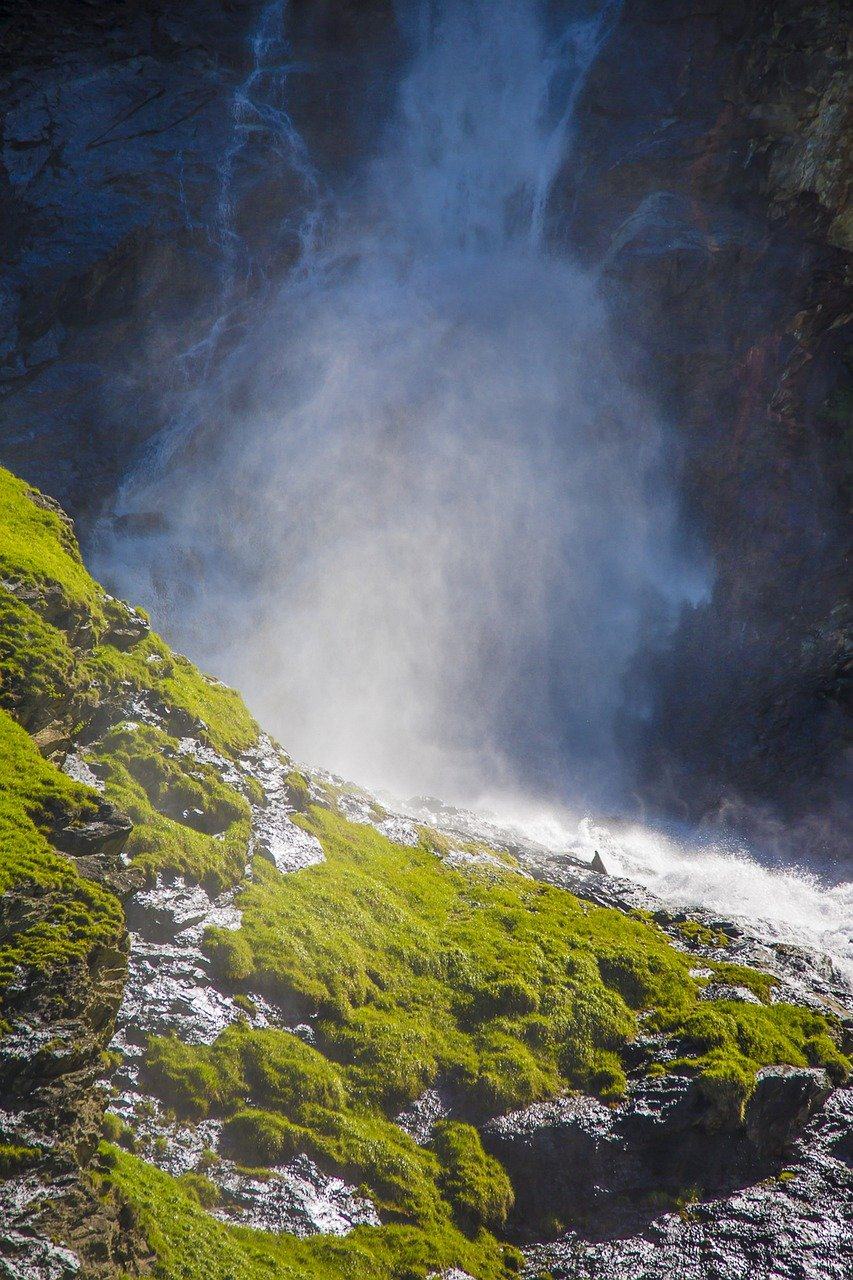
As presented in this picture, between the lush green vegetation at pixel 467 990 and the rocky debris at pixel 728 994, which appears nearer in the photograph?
the lush green vegetation at pixel 467 990

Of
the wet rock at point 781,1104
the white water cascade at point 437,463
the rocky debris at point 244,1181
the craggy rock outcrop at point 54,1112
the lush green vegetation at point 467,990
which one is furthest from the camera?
the white water cascade at point 437,463

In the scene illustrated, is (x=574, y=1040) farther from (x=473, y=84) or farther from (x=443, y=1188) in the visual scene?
(x=473, y=84)

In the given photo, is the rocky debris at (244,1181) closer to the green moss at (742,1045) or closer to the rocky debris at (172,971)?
the rocky debris at (172,971)

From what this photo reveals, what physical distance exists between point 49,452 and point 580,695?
91.5 ft

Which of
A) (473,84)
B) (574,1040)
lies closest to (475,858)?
(574,1040)

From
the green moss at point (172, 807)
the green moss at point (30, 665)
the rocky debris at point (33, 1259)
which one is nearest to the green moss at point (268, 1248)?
the rocky debris at point (33, 1259)

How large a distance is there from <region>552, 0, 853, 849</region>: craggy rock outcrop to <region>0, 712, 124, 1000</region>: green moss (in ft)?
105

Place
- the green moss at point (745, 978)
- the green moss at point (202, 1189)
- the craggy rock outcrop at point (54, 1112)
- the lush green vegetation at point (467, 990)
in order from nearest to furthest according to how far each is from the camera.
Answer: the craggy rock outcrop at point (54, 1112)
the green moss at point (202, 1189)
the lush green vegetation at point (467, 990)
the green moss at point (745, 978)

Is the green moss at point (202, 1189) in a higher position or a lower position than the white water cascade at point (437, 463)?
lower

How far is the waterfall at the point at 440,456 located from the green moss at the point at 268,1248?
30.4 meters

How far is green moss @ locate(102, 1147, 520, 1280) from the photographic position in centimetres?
709

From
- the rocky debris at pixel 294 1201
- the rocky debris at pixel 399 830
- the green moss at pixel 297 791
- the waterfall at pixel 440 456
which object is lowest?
the rocky debris at pixel 294 1201

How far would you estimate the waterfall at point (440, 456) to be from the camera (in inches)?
1578

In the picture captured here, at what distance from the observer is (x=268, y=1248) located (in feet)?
25.8
